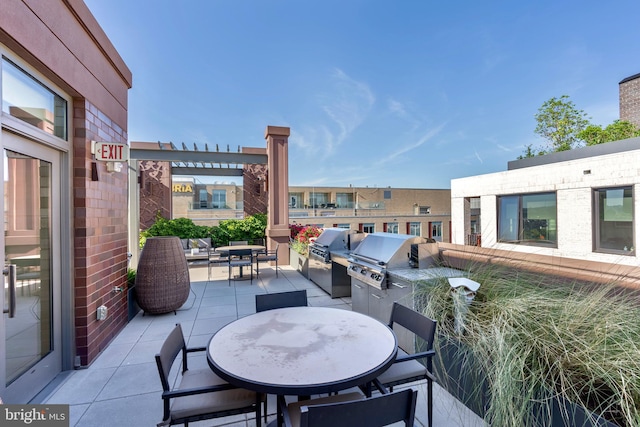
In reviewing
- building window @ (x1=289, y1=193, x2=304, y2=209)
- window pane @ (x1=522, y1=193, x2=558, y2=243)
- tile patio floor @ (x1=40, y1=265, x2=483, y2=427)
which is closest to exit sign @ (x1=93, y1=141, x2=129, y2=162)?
tile patio floor @ (x1=40, y1=265, x2=483, y2=427)

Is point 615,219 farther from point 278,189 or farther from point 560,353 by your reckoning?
point 278,189

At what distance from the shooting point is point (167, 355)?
168 cm

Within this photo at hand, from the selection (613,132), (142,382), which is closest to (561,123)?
(613,132)

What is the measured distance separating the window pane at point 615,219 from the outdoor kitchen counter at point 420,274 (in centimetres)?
693

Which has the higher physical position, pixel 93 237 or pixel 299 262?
pixel 93 237

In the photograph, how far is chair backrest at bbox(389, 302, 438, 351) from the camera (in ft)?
6.40

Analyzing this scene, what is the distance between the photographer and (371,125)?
1708 centimetres

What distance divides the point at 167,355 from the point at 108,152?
2.52 metres

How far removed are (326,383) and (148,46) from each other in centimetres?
773

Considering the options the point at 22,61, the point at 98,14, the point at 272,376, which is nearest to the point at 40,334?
the point at 22,61

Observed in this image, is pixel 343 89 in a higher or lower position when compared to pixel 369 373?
higher

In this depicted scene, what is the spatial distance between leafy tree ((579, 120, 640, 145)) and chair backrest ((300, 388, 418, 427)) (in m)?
20.0

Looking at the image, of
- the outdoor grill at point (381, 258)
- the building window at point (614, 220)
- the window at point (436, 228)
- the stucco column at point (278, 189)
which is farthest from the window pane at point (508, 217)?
the window at point (436, 228)

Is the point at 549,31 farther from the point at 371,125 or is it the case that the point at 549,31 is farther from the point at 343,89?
the point at 371,125
